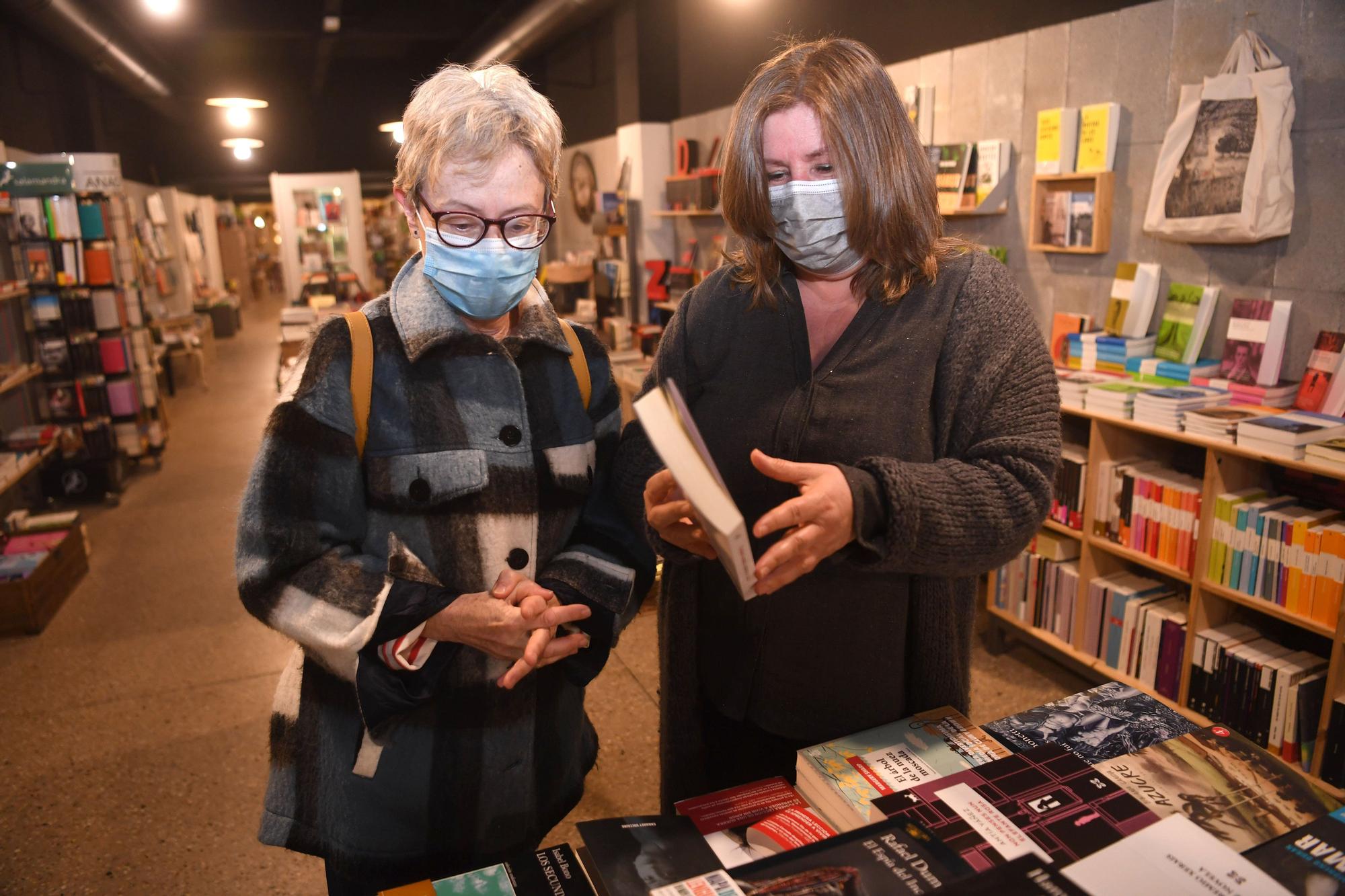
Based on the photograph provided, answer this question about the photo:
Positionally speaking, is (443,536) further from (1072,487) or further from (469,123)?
(1072,487)

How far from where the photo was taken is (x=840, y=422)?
1294mm

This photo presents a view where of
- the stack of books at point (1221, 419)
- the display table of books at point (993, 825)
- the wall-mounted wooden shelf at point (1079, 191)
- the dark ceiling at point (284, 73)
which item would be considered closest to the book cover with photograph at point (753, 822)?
the display table of books at point (993, 825)

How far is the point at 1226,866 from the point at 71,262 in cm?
736

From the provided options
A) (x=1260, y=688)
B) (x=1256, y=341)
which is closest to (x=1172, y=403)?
(x=1256, y=341)

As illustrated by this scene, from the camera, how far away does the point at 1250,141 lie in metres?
2.84

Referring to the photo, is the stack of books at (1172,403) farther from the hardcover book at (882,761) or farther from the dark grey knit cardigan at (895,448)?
the hardcover book at (882,761)

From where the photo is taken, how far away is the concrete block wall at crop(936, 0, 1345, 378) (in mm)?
2781

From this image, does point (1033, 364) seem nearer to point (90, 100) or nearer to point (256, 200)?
point (90, 100)

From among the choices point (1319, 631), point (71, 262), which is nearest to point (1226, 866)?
point (1319, 631)

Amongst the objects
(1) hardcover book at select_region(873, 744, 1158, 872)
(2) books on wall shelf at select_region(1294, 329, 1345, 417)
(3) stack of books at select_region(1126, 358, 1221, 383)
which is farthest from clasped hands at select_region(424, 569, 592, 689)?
(3) stack of books at select_region(1126, 358, 1221, 383)

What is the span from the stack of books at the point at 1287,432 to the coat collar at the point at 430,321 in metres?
2.29

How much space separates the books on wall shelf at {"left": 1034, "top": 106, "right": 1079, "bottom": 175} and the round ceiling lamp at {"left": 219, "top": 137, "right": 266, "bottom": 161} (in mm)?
12370

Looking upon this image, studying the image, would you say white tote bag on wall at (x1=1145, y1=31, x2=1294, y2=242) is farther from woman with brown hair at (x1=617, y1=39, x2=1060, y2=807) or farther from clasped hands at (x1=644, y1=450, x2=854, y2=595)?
clasped hands at (x1=644, y1=450, x2=854, y2=595)

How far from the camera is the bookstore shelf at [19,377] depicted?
210 inches
